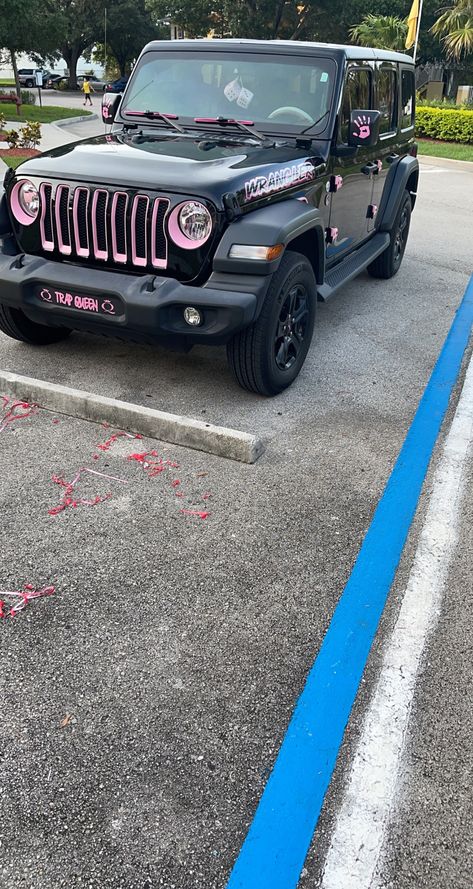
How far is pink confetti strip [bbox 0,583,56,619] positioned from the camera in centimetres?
273

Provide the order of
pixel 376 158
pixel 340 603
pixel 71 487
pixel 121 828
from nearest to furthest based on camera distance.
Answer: pixel 121 828 < pixel 340 603 < pixel 71 487 < pixel 376 158

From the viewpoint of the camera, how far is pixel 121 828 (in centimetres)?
196

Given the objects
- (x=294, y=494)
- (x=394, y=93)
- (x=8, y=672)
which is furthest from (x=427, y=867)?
(x=394, y=93)

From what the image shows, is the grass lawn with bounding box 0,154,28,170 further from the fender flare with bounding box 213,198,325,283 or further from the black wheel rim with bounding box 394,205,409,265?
the fender flare with bounding box 213,198,325,283

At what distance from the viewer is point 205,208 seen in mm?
3895

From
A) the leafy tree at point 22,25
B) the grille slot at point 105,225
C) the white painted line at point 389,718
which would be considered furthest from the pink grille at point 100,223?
the leafy tree at point 22,25

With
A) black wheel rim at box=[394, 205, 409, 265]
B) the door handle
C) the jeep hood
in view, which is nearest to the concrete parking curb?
the jeep hood

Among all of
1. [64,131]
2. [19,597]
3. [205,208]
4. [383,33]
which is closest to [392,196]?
[205,208]

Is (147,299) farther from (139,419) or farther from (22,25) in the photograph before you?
(22,25)

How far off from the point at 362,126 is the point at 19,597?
3.94 m

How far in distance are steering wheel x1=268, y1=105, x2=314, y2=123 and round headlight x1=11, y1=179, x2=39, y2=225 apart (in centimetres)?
178

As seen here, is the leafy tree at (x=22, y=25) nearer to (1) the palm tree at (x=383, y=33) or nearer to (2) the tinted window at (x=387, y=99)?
(1) the palm tree at (x=383, y=33)

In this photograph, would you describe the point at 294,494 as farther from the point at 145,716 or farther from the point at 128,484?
the point at 145,716

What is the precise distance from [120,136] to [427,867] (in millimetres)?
4658
